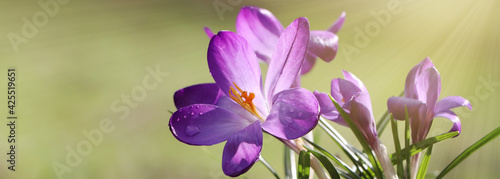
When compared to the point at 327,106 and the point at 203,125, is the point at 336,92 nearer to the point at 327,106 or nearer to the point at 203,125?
the point at 327,106

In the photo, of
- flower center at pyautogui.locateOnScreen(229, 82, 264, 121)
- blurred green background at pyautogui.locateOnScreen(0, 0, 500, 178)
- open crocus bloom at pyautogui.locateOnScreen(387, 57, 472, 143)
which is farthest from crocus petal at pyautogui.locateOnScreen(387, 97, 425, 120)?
blurred green background at pyautogui.locateOnScreen(0, 0, 500, 178)

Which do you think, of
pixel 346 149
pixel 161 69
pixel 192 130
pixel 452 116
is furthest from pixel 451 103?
pixel 161 69

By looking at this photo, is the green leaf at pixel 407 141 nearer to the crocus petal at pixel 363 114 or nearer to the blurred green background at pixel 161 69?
the crocus petal at pixel 363 114

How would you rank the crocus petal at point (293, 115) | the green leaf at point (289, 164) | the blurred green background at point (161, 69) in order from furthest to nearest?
the blurred green background at point (161, 69) < the green leaf at point (289, 164) < the crocus petal at point (293, 115)

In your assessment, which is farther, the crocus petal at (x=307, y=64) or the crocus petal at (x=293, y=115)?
the crocus petal at (x=307, y=64)

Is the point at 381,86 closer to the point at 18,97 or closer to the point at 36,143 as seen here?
the point at 36,143

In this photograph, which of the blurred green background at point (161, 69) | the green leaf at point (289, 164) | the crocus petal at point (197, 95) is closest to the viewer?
the crocus petal at point (197, 95)

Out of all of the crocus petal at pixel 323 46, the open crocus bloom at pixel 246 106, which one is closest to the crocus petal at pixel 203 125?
the open crocus bloom at pixel 246 106

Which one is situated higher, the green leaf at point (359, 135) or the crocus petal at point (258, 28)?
the crocus petal at point (258, 28)
